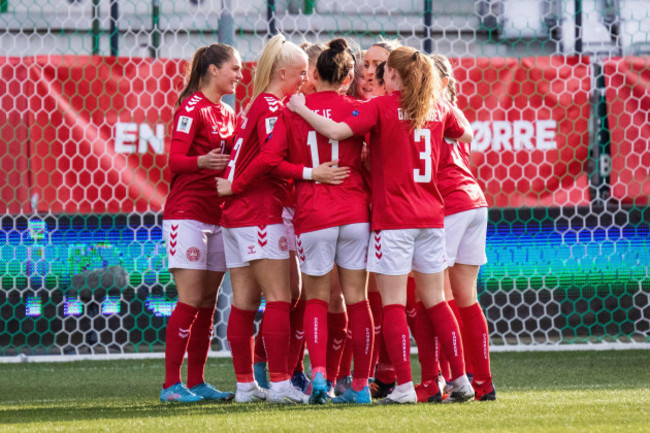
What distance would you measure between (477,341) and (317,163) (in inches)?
32.9

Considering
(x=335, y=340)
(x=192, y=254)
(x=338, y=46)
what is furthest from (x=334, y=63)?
(x=335, y=340)

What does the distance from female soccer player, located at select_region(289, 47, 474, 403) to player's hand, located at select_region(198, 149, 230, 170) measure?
38cm

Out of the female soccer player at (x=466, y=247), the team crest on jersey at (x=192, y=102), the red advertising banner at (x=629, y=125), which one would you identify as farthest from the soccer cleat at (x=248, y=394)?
Result: the red advertising banner at (x=629, y=125)

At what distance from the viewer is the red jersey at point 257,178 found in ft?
11.8

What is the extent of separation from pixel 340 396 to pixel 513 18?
3.35 m

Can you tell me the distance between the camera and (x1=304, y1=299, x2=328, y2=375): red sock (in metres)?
3.43

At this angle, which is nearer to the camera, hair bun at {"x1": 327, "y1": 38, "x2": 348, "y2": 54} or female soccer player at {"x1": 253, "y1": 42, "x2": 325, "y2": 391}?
hair bun at {"x1": 327, "y1": 38, "x2": 348, "y2": 54}

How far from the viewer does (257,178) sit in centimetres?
362

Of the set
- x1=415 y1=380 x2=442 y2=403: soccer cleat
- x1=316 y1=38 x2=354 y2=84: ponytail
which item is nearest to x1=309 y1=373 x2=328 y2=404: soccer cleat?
x1=415 y1=380 x2=442 y2=403: soccer cleat

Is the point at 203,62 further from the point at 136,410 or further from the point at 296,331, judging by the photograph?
the point at 136,410

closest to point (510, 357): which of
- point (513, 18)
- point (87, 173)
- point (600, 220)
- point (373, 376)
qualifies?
point (600, 220)

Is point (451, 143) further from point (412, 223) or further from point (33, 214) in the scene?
point (33, 214)

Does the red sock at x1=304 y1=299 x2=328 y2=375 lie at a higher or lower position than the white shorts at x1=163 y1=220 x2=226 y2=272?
lower

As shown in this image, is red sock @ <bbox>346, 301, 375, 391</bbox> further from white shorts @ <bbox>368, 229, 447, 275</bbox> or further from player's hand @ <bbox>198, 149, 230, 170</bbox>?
player's hand @ <bbox>198, 149, 230, 170</bbox>
